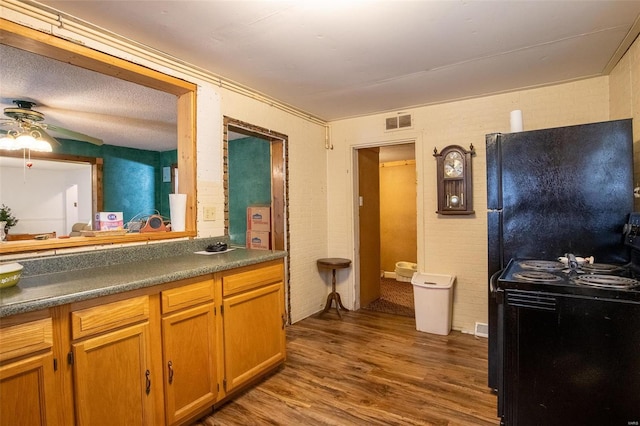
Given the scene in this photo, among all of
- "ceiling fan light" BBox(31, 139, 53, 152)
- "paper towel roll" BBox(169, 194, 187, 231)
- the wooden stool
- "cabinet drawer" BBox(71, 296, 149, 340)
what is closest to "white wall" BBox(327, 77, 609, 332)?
the wooden stool

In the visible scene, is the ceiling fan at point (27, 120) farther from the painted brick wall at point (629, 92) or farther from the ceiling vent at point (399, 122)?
the painted brick wall at point (629, 92)

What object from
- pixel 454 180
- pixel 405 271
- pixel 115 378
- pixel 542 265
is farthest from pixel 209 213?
pixel 405 271

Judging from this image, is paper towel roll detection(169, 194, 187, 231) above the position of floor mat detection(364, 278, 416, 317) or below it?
above

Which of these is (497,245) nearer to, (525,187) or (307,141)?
(525,187)

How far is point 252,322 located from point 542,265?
5.81 feet

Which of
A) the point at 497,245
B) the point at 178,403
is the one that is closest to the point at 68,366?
the point at 178,403

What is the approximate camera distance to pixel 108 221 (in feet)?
7.19

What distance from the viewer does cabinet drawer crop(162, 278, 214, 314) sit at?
1682 millimetres

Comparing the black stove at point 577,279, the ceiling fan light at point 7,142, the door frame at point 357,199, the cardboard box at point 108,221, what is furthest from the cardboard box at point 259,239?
the black stove at point 577,279

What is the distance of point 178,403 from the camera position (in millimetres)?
1729

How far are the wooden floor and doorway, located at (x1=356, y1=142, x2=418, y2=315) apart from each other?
963mm

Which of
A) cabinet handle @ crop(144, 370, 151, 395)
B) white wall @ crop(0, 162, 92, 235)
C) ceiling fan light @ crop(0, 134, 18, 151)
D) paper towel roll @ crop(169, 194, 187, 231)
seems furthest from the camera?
white wall @ crop(0, 162, 92, 235)

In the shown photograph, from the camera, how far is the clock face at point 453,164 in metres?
3.22

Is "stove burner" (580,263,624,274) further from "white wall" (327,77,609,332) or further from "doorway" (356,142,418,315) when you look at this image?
"doorway" (356,142,418,315)
